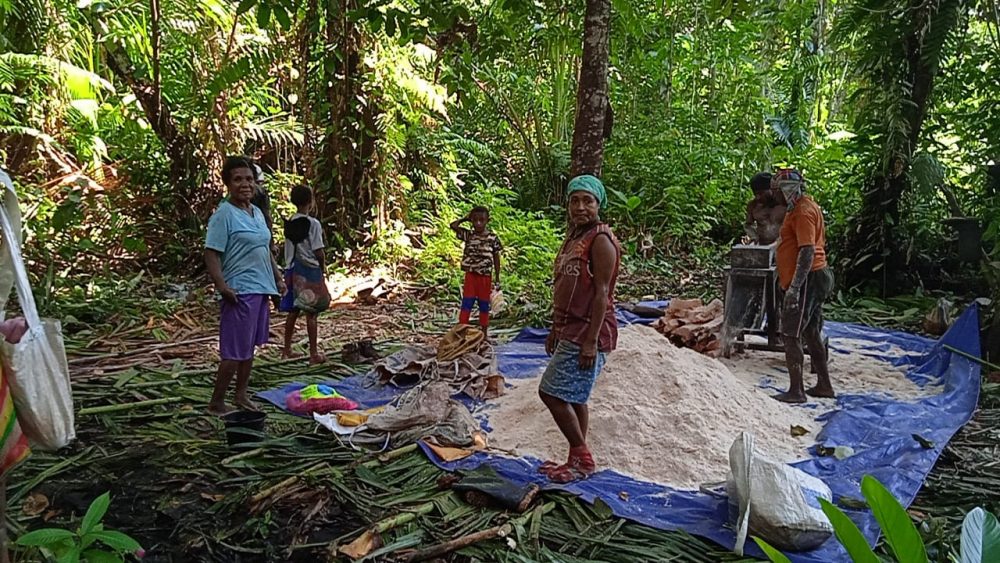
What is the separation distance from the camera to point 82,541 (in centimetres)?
211

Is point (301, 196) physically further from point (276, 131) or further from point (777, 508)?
point (777, 508)

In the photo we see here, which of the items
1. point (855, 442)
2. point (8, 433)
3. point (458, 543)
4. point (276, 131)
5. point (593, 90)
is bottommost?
point (458, 543)

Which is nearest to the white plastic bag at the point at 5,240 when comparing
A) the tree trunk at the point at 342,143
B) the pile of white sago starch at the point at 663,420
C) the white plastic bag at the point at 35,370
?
the white plastic bag at the point at 35,370

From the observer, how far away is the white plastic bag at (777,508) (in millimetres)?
2510

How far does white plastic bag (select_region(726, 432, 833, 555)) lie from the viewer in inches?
98.8

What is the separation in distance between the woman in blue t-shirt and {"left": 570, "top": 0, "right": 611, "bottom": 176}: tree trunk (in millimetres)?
2112

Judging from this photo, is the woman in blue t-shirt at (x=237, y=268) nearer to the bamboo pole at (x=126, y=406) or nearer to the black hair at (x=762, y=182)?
the bamboo pole at (x=126, y=406)

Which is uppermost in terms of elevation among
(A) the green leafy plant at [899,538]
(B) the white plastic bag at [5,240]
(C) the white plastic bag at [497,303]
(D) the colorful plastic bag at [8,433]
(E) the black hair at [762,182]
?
(E) the black hair at [762,182]

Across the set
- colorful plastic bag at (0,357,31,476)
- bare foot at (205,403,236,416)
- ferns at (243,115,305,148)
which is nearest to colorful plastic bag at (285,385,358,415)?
bare foot at (205,403,236,416)

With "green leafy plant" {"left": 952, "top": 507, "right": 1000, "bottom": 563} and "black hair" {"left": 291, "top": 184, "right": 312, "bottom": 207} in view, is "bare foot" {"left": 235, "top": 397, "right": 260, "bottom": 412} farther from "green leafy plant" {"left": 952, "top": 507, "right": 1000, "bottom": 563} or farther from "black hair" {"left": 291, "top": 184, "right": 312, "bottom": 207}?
"green leafy plant" {"left": 952, "top": 507, "right": 1000, "bottom": 563}

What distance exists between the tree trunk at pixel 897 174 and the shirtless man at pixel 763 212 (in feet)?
7.84

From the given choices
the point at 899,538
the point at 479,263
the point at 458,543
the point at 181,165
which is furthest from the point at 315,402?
the point at 181,165

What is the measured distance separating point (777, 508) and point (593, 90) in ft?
9.71

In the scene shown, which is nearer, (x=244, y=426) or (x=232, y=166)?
(x=244, y=426)
